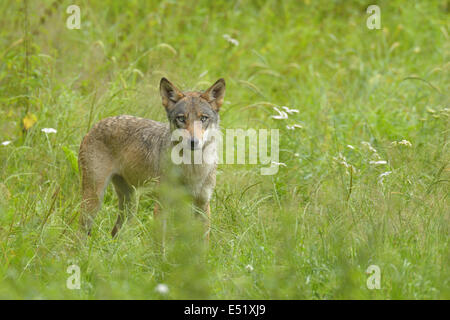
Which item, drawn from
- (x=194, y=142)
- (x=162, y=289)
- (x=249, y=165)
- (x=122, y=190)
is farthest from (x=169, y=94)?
(x=162, y=289)

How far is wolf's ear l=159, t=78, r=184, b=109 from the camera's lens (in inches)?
232

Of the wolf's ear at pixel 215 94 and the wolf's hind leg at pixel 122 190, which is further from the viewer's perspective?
the wolf's hind leg at pixel 122 190

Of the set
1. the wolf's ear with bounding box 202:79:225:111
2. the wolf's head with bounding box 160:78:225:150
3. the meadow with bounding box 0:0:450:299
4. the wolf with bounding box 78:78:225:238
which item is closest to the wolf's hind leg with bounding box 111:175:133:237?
the wolf with bounding box 78:78:225:238

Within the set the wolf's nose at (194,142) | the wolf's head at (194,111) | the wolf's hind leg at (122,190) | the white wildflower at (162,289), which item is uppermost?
the wolf's head at (194,111)

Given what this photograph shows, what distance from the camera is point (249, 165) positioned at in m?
7.09

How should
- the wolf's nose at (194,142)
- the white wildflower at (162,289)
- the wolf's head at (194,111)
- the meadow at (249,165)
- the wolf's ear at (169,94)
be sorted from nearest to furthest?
the white wildflower at (162,289), the meadow at (249,165), the wolf's nose at (194,142), the wolf's head at (194,111), the wolf's ear at (169,94)

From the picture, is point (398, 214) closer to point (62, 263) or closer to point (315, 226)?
point (315, 226)

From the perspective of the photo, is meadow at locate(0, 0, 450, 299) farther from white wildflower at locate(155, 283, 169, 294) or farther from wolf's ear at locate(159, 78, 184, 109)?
wolf's ear at locate(159, 78, 184, 109)

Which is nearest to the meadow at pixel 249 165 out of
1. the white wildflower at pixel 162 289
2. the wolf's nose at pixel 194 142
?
the white wildflower at pixel 162 289

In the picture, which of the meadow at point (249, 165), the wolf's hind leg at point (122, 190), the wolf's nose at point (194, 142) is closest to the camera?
the meadow at point (249, 165)

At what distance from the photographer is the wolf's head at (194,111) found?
18.0ft

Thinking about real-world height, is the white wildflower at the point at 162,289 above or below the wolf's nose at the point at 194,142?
below

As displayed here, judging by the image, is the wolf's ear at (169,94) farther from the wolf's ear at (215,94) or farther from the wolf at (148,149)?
the wolf's ear at (215,94)

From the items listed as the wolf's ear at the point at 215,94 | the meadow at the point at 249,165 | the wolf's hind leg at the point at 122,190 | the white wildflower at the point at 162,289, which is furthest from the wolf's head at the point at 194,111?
the white wildflower at the point at 162,289
